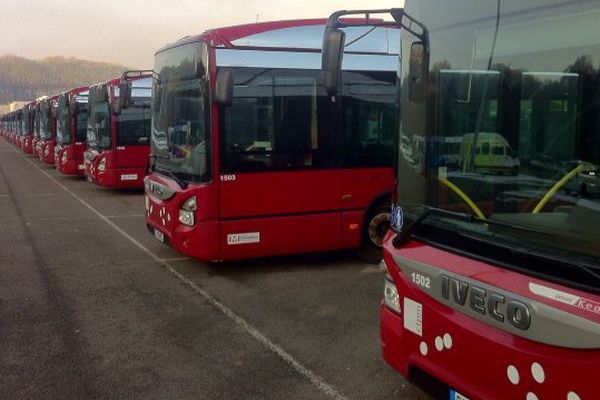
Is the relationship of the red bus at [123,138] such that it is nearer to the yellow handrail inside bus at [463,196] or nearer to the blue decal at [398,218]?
the blue decal at [398,218]

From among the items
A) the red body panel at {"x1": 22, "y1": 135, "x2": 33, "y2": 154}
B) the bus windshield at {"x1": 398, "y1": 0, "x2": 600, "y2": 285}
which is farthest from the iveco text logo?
the red body panel at {"x1": 22, "y1": 135, "x2": 33, "y2": 154}

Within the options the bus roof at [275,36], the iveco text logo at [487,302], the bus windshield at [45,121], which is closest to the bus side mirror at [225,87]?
the bus roof at [275,36]

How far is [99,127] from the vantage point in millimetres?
17422

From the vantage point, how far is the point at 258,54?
7.39m

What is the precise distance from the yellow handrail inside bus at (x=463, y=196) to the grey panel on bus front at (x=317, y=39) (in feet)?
13.8

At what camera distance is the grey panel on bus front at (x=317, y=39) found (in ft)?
24.4

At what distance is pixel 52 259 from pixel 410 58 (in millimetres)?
6676

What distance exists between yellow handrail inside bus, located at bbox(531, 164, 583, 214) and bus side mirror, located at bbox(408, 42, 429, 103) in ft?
3.21

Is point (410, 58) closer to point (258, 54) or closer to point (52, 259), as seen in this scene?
point (258, 54)

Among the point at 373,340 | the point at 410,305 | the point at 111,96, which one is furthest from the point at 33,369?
the point at 111,96

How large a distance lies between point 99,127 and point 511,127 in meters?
15.9

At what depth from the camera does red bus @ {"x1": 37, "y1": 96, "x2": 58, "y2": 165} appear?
26.5 meters

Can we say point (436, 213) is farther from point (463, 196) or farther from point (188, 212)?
point (188, 212)

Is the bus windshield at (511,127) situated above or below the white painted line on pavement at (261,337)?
above
